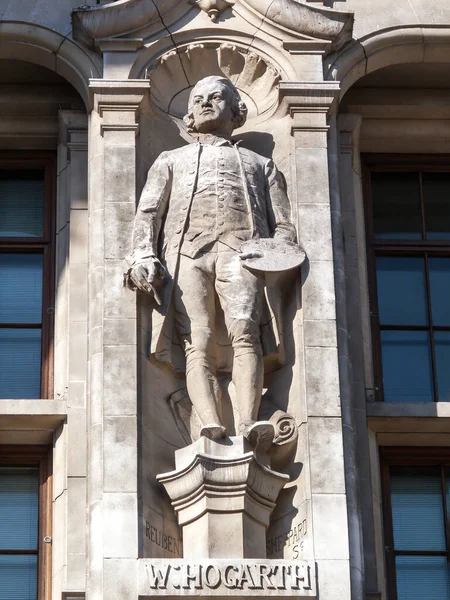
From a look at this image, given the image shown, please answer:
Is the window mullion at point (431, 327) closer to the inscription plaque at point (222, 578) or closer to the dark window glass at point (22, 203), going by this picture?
the inscription plaque at point (222, 578)

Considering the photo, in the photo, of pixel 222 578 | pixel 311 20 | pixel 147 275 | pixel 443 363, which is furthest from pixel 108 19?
pixel 222 578

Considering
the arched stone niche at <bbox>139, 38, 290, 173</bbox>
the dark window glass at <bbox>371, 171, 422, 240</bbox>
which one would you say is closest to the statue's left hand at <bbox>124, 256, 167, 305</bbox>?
the arched stone niche at <bbox>139, 38, 290, 173</bbox>

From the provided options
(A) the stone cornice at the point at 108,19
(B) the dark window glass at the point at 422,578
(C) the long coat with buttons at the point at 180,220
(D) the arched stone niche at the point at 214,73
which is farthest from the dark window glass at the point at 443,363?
(A) the stone cornice at the point at 108,19

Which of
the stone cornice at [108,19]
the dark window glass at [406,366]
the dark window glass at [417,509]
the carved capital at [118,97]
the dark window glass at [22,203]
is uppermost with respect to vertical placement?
the stone cornice at [108,19]

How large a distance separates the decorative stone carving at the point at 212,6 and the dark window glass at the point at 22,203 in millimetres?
2088

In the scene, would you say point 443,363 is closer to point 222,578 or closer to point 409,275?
point 409,275

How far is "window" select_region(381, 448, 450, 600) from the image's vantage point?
1591cm

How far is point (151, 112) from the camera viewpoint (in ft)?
55.1

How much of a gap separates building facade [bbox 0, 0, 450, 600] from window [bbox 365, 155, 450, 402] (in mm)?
19

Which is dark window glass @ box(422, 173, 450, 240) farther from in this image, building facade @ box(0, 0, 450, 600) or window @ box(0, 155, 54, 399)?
window @ box(0, 155, 54, 399)

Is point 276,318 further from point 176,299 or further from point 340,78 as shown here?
point 340,78

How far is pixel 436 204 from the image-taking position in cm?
1798

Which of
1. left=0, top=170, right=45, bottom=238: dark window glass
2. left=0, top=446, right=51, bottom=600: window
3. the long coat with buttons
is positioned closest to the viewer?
the long coat with buttons

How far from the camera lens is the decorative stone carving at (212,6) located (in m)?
17.0
